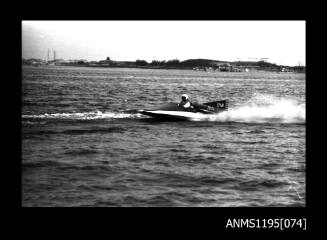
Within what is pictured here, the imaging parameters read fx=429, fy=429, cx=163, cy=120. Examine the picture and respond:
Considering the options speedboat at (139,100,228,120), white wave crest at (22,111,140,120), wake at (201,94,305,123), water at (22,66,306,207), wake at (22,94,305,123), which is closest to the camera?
water at (22,66,306,207)

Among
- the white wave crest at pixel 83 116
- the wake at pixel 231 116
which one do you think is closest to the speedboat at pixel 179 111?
the wake at pixel 231 116

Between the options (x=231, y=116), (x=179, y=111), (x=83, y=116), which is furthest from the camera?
(x=231, y=116)

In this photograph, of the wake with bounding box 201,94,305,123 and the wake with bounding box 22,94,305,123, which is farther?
the wake with bounding box 201,94,305,123

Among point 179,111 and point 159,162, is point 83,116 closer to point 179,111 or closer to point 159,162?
point 179,111

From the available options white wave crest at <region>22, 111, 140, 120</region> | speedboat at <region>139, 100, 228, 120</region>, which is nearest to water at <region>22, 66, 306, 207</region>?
white wave crest at <region>22, 111, 140, 120</region>

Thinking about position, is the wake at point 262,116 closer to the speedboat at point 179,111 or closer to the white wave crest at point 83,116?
the speedboat at point 179,111

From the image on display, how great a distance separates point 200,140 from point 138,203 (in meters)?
10.6

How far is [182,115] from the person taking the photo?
27672 millimetres

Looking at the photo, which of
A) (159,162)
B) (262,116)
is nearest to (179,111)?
(262,116)

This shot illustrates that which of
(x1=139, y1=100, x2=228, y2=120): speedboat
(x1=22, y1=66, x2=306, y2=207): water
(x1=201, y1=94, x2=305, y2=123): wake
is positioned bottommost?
(x1=22, y1=66, x2=306, y2=207): water

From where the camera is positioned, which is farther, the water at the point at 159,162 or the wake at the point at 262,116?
the wake at the point at 262,116

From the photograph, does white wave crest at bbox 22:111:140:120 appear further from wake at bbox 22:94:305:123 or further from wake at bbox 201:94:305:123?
wake at bbox 201:94:305:123
